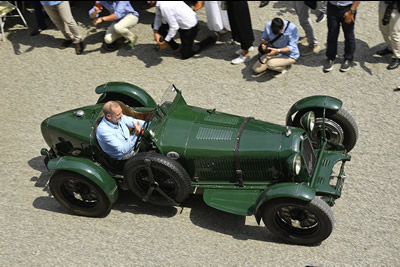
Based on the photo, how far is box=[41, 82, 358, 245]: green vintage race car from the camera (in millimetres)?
7094

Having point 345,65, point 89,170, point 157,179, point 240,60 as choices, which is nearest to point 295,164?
point 157,179

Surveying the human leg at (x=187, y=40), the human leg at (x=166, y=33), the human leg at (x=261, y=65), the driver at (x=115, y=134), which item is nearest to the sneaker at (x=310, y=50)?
the human leg at (x=261, y=65)

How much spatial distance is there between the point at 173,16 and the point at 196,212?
14.2ft

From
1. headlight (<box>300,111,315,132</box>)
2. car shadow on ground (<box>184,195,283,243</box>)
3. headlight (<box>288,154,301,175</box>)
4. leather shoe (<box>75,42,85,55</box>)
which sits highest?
headlight (<box>288,154,301,175</box>)

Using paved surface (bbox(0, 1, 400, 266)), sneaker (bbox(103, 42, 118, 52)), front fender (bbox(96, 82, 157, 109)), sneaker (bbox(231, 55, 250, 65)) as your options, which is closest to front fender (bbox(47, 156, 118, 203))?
paved surface (bbox(0, 1, 400, 266))

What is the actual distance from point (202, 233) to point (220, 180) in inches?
29.0

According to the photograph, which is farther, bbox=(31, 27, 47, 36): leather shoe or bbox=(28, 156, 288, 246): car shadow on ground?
bbox=(31, 27, 47, 36): leather shoe

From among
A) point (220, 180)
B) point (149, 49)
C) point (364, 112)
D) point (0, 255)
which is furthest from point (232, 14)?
point (0, 255)

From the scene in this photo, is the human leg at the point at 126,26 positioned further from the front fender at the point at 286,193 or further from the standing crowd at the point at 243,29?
the front fender at the point at 286,193

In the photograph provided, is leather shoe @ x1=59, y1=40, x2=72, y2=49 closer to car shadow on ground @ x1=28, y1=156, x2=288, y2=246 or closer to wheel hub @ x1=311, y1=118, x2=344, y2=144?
car shadow on ground @ x1=28, y1=156, x2=288, y2=246

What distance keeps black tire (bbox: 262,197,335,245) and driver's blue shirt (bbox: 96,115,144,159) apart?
77.6 inches

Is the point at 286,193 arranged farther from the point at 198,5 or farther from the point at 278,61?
the point at 198,5

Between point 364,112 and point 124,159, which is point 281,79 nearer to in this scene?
point 364,112

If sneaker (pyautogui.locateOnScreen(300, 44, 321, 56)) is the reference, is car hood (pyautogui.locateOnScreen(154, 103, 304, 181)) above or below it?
above
